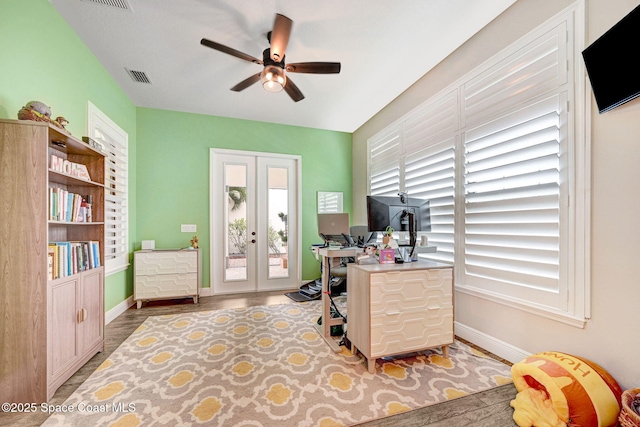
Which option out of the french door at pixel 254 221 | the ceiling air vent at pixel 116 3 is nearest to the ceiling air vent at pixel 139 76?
the ceiling air vent at pixel 116 3

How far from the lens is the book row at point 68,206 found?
1.83 m

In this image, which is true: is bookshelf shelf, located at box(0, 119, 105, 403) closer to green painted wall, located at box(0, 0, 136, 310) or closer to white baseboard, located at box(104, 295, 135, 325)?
green painted wall, located at box(0, 0, 136, 310)

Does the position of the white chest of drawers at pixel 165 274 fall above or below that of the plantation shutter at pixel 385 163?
below

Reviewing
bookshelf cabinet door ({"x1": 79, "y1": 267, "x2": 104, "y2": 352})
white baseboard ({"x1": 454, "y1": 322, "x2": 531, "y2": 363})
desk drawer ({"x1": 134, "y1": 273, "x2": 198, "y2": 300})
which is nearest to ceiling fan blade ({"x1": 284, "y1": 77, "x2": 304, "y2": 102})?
bookshelf cabinet door ({"x1": 79, "y1": 267, "x2": 104, "y2": 352})

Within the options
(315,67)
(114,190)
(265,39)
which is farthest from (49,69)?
(315,67)

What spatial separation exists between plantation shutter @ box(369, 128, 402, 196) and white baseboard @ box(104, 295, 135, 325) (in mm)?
4060

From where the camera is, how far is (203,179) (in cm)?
422

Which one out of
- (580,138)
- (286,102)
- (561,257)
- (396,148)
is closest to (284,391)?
(561,257)

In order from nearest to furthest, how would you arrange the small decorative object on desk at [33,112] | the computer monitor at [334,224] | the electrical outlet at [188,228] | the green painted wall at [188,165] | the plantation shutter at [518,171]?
the small decorative object on desk at [33,112], the plantation shutter at [518,171], the computer monitor at [334,224], the green painted wall at [188,165], the electrical outlet at [188,228]

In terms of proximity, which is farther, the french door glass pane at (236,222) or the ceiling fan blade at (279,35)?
the french door glass pane at (236,222)

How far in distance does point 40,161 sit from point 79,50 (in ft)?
5.57

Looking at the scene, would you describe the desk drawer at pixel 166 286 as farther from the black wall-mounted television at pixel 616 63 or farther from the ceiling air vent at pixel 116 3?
the black wall-mounted television at pixel 616 63

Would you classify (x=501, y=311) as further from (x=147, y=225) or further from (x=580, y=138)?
(x=147, y=225)

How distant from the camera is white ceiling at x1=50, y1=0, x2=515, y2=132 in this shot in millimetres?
2127
